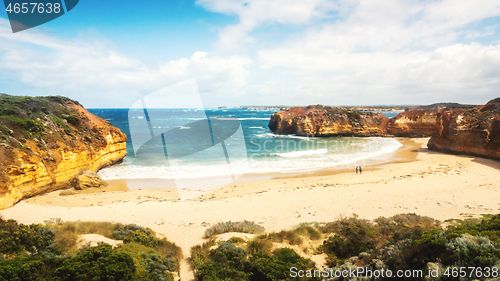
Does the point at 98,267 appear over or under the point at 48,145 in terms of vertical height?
under

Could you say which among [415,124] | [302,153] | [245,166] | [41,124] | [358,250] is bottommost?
[245,166]

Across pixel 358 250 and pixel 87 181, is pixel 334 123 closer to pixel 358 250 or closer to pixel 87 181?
pixel 87 181

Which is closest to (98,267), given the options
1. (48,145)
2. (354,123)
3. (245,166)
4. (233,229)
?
(233,229)

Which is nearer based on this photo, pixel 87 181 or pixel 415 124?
pixel 87 181

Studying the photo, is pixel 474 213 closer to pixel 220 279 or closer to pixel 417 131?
pixel 220 279

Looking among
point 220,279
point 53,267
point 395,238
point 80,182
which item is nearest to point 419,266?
point 395,238

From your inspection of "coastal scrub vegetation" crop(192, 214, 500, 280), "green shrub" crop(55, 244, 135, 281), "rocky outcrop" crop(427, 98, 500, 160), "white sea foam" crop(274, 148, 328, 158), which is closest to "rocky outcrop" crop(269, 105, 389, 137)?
"white sea foam" crop(274, 148, 328, 158)

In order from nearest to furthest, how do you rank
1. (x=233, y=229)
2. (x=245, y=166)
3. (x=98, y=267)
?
(x=98, y=267), (x=233, y=229), (x=245, y=166)
